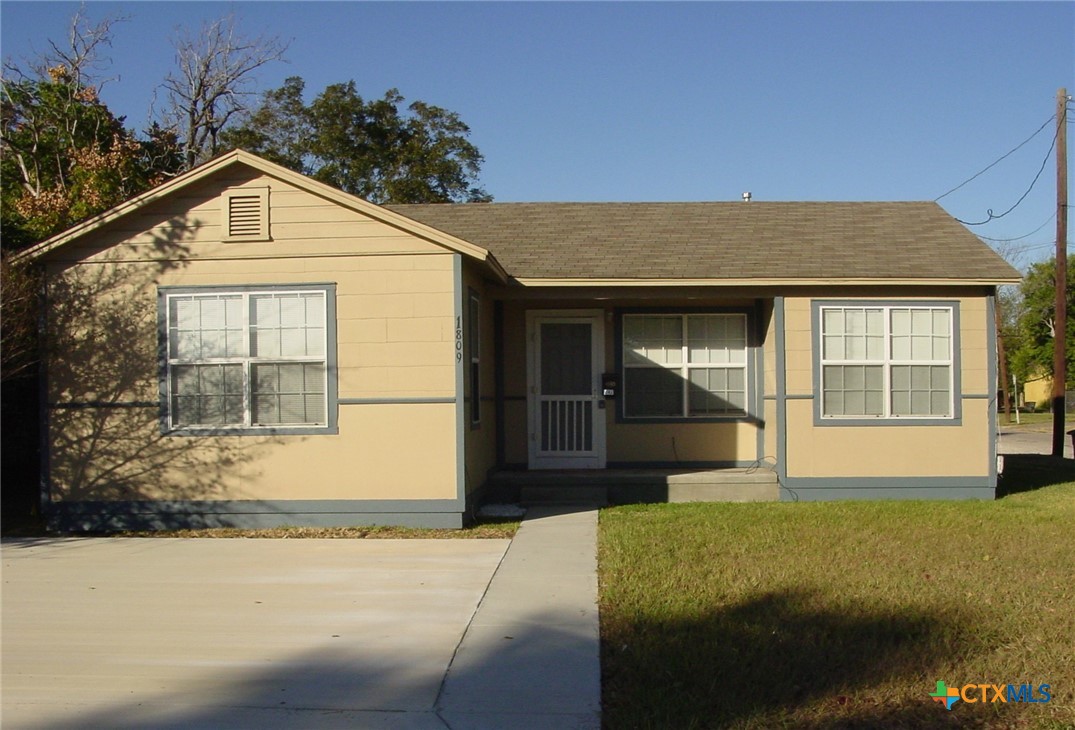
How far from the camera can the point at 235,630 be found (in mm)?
6949

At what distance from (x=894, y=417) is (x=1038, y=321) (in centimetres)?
4290

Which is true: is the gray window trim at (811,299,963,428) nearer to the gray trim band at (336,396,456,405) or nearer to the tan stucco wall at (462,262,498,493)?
the tan stucco wall at (462,262,498,493)

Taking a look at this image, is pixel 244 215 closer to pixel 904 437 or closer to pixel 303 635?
pixel 303 635

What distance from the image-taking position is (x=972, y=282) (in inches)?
479

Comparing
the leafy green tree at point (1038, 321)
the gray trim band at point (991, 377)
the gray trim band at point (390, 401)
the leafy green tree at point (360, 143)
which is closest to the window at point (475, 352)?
the gray trim band at point (390, 401)

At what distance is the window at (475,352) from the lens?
11.7m

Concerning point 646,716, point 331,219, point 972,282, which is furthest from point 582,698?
point 972,282

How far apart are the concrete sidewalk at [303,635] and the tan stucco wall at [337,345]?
970 mm

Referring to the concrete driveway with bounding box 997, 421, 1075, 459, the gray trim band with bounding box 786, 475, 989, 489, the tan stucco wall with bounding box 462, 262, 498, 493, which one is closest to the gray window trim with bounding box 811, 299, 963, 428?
the gray trim band with bounding box 786, 475, 989, 489

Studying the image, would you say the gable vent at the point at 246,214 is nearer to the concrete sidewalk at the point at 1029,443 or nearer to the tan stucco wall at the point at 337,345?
the tan stucco wall at the point at 337,345

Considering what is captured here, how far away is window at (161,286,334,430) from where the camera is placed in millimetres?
10898

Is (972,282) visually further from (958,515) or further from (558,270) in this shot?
(558,270)

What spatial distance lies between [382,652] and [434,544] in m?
3.66

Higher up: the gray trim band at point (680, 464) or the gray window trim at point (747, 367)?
the gray window trim at point (747, 367)
